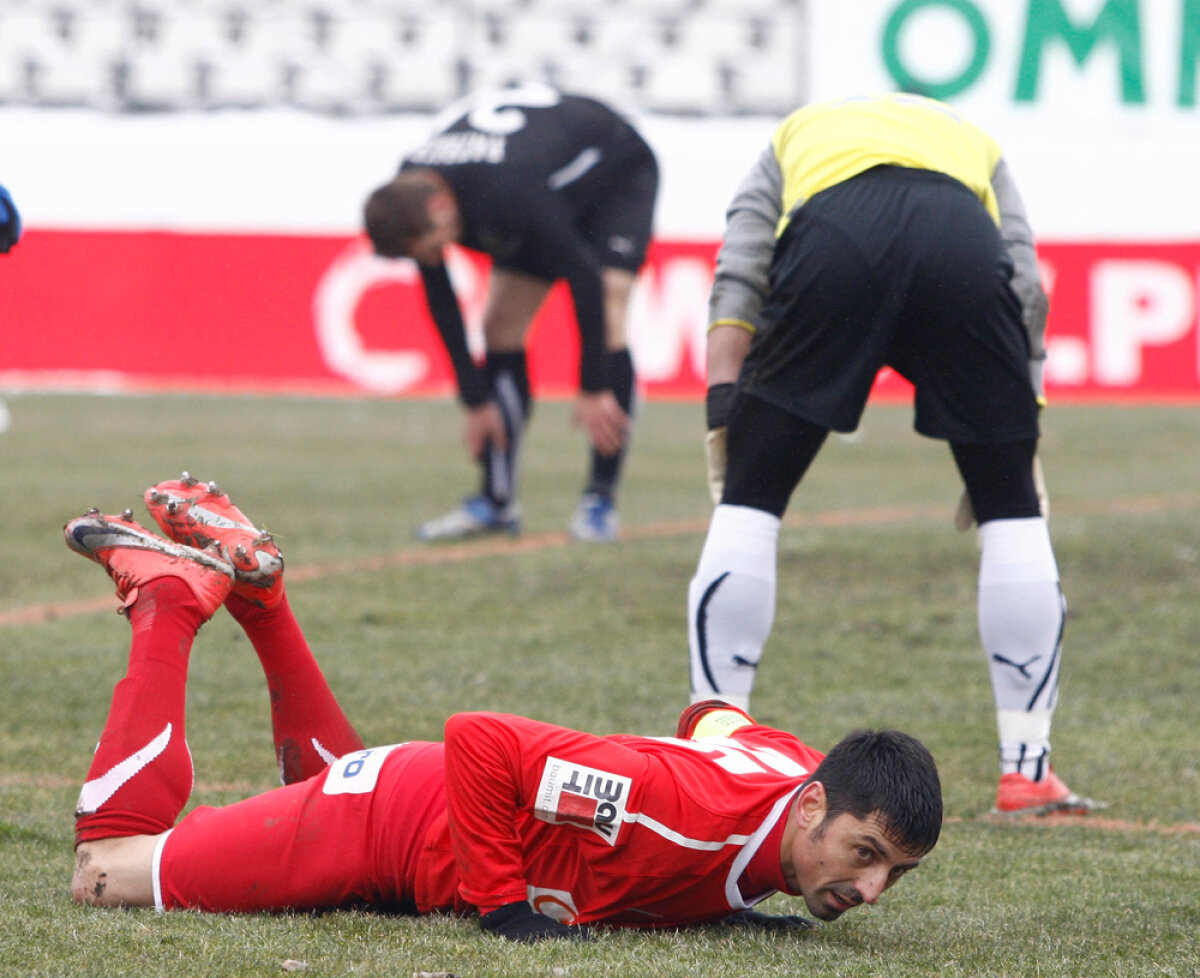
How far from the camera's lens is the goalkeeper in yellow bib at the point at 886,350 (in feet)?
10.7

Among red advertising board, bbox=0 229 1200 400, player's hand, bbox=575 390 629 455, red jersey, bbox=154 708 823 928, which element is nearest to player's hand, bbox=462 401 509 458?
player's hand, bbox=575 390 629 455

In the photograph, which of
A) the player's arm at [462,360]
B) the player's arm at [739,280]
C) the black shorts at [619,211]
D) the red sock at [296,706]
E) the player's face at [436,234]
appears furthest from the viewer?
the black shorts at [619,211]

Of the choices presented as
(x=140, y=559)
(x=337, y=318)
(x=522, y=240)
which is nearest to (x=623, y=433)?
(x=522, y=240)

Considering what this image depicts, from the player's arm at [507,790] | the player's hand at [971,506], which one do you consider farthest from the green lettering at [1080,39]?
the player's arm at [507,790]

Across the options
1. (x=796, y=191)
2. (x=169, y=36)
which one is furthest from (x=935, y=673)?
(x=169, y=36)

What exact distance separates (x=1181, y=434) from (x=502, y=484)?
6872 mm

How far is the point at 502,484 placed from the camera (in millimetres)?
7117

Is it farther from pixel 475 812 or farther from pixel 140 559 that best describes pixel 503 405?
pixel 475 812

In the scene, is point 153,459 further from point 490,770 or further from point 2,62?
point 2,62

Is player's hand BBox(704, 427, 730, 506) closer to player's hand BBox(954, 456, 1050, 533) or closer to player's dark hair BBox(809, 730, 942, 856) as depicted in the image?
player's hand BBox(954, 456, 1050, 533)

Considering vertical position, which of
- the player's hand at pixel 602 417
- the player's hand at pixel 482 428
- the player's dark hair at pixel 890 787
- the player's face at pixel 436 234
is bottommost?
the player's hand at pixel 482 428

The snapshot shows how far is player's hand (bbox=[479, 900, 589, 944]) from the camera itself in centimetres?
245

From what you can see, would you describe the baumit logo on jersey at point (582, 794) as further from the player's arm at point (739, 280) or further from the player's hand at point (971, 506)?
the player's hand at point (971, 506)

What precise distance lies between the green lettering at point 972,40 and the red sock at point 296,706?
659 inches
